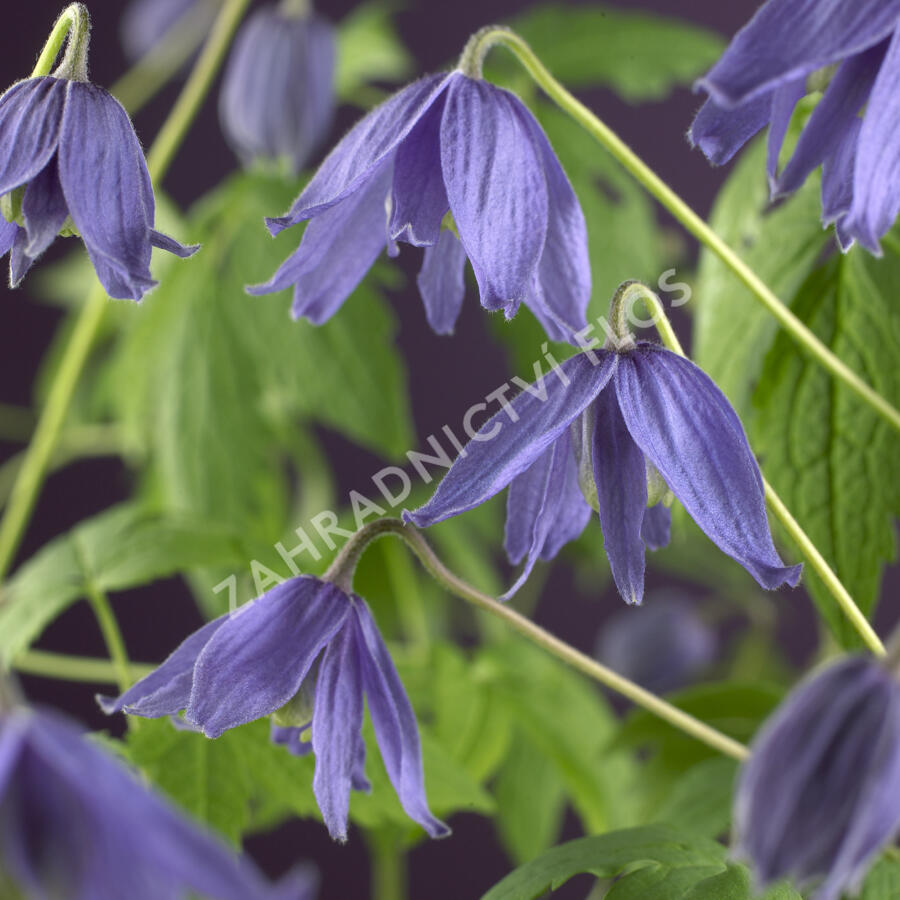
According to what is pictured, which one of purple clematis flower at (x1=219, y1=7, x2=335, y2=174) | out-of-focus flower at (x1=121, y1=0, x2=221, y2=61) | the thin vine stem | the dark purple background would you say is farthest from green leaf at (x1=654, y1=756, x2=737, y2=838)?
the dark purple background

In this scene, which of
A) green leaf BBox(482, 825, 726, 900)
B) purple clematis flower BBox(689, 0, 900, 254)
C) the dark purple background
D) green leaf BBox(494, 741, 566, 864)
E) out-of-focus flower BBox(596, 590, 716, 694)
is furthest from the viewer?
the dark purple background

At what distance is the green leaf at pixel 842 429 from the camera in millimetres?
616

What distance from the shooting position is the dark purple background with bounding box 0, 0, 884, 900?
2.04 metres

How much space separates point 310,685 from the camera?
1.71 ft

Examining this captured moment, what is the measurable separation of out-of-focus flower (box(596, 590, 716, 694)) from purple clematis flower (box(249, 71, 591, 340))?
88cm

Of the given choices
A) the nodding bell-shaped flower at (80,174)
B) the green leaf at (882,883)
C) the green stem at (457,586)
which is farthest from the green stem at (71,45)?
the green leaf at (882,883)

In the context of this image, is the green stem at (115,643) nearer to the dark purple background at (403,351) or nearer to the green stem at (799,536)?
the green stem at (799,536)

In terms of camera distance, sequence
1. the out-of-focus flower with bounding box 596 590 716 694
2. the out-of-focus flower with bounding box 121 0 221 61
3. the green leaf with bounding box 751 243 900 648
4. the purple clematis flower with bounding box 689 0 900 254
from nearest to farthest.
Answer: the purple clematis flower with bounding box 689 0 900 254, the green leaf with bounding box 751 243 900 648, the out-of-focus flower with bounding box 121 0 221 61, the out-of-focus flower with bounding box 596 590 716 694

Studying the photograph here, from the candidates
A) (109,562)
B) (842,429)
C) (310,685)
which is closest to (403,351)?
(109,562)

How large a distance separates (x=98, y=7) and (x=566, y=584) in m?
1.22

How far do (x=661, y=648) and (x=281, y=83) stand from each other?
29.0 inches

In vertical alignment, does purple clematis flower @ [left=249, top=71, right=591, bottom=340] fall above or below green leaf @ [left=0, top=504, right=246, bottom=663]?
above

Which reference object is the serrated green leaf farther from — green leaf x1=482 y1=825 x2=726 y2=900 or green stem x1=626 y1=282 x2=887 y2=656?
green stem x1=626 y1=282 x2=887 y2=656

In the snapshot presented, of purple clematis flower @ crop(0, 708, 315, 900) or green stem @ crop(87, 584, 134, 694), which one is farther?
green stem @ crop(87, 584, 134, 694)
